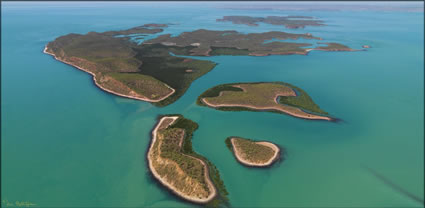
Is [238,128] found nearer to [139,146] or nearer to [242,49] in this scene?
[139,146]

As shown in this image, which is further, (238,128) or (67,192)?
(238,128)

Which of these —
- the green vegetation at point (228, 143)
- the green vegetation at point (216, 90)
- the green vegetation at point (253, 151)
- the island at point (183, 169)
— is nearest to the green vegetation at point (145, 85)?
the green vegetation at point (216, 90)

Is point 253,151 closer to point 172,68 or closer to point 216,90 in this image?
point 216,90

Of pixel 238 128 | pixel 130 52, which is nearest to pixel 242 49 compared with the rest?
pixel 130 52

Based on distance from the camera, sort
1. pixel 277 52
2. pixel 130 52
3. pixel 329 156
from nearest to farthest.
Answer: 1. pixel 329 156
2. pixel 130 52
3. pixel 277 52

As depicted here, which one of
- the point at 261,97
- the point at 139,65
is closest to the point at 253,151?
the point at 261,97

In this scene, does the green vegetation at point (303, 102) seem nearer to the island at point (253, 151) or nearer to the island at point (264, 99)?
the island at point (264, 99)

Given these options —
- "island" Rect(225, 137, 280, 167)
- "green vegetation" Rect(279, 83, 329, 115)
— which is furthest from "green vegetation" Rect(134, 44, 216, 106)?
"green vegetation" Rect(279, 83, 329, 115)

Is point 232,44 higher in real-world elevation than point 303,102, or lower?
higher
